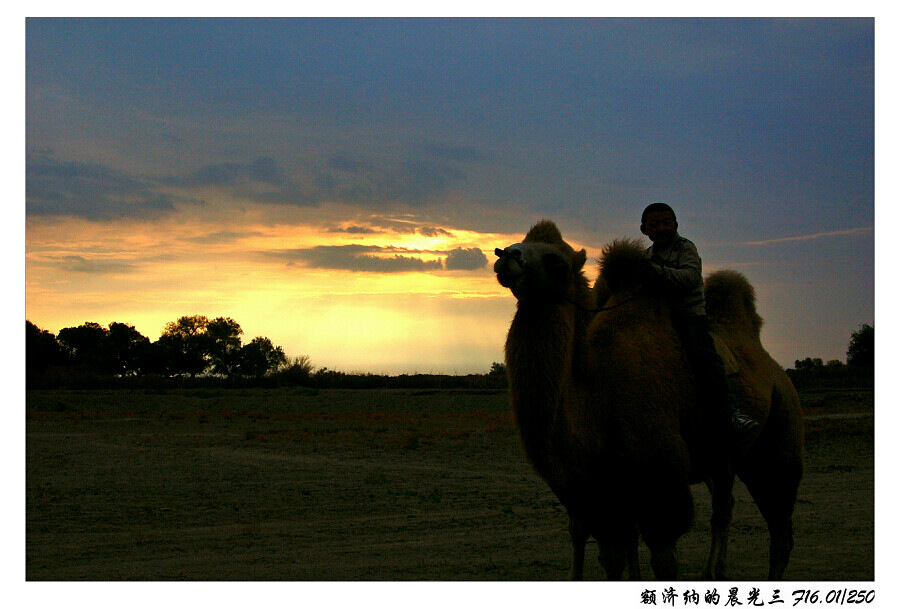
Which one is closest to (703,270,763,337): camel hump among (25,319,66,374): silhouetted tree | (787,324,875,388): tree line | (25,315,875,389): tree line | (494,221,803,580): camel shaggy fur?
(494,221,803,580): camel shaggy fur

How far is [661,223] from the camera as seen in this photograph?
6.64m

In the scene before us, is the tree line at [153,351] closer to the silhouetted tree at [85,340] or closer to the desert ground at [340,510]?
the silhouetted tree at [85,340]

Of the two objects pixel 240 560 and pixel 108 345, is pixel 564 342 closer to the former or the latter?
pixel 240 560

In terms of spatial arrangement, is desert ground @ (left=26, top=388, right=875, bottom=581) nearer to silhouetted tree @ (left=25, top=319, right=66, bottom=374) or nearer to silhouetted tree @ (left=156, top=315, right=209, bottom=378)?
silhouetted tree @ (left=25, top=319, right=66, bottom=374)

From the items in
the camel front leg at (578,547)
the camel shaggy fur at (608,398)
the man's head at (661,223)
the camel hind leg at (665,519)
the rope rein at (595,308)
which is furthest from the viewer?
the camel front leg at (578,547)

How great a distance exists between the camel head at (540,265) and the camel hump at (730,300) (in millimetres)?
2500

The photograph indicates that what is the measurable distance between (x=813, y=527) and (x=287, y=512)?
710 centimetres

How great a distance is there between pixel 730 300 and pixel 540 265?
3.35m

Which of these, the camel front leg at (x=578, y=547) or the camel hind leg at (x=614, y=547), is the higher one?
the camel hind leg at (x=614, y=547)

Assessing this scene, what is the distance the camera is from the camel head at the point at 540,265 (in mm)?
5355

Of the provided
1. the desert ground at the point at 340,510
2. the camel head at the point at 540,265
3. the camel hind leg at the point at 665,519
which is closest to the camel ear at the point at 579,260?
the camel head at the point at 540,265

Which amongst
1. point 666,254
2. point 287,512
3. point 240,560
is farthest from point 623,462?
point 287,512

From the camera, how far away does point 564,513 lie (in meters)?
12.1

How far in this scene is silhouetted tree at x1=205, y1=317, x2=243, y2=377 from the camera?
92.0 metres
